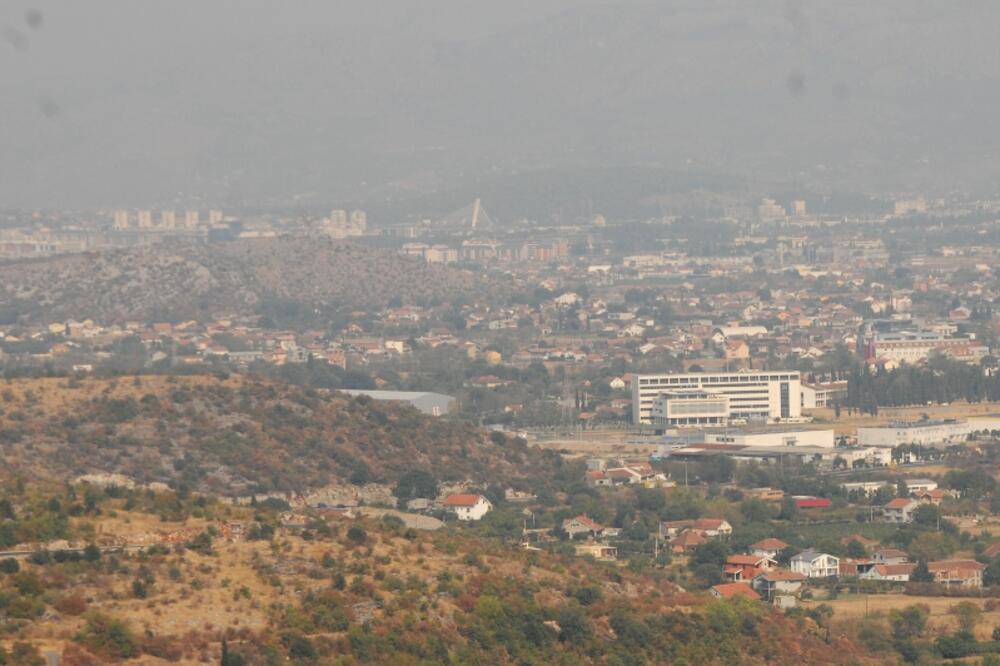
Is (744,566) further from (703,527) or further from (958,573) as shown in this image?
(703,527)

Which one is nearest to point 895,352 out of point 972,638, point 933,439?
point 933,439

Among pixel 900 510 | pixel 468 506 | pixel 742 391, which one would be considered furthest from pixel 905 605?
pixel 742 391

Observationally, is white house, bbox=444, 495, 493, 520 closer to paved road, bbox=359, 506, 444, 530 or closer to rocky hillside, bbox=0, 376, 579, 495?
paved road, bbox=359, 506, 444, 530

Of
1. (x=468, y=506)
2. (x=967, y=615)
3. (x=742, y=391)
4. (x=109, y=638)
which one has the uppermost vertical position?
(x=109, y=638)

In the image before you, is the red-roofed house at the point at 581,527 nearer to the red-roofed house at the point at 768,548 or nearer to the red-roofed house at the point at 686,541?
the red-roofed house at the point at 686,541

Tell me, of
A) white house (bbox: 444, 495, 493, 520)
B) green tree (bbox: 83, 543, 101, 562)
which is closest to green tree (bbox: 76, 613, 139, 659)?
green tree (bbox: 83, 543, 101, 562)

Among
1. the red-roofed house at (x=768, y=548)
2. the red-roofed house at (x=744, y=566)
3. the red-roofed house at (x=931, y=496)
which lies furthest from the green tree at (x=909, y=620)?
the red-roofed house at (x=931, y=496)
